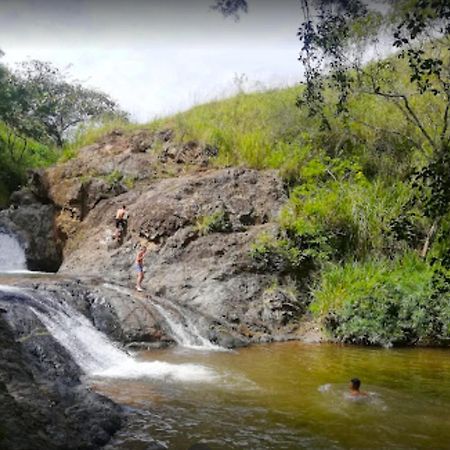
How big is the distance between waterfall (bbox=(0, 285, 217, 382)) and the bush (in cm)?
449

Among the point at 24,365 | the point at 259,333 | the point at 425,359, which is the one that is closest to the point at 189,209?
the point at 259,333

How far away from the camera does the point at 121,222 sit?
18531 millimetres

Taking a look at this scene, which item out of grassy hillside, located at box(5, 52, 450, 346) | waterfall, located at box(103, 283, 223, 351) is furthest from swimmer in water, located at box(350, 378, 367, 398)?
waterfall, located at box(103, 283, 223, 351)

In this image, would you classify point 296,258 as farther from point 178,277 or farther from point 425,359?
point 425,359

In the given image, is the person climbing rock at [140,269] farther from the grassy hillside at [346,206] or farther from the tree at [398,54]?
the tree at [398,54]

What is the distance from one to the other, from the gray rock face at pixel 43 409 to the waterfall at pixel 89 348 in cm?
116

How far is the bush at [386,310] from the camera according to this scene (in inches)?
530

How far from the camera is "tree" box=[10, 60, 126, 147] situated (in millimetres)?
29016

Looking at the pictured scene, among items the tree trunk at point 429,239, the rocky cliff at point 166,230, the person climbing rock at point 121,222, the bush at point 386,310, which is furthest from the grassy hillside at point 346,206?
the person climbing rock at point 121,222

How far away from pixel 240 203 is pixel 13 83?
57.2ft

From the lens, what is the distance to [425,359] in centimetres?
1214

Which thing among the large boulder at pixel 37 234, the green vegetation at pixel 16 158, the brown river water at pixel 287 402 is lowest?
the brown river water at pixel 287 402

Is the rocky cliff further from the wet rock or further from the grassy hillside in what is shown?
the grassy hillside

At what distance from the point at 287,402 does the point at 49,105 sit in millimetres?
28301
